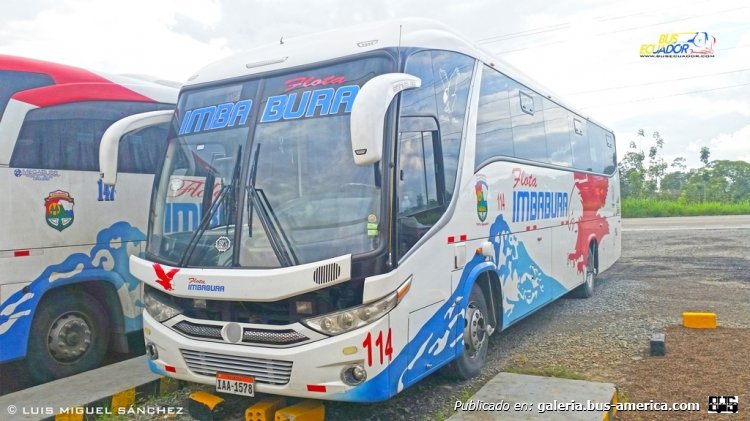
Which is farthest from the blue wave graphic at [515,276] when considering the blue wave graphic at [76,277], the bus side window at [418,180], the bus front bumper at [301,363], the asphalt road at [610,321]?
the blue wave graphic at [76,277]

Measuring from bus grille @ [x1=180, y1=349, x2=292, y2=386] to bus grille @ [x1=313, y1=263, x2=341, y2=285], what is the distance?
25.8 inches

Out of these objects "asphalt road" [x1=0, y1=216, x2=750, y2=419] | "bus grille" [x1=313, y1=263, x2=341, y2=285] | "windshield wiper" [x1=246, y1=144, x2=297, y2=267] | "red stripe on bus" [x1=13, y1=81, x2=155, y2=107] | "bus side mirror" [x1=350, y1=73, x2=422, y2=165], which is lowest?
"asphalt road" [x1=0, y1=216, x2=750, y2=419]

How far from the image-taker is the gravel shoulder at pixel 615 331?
5320 mm

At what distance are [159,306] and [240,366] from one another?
0.98 meters

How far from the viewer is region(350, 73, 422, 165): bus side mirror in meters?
3.78

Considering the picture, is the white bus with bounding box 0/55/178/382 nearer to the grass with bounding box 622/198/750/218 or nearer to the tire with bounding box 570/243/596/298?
the tire with bounding box 570/243/596/298

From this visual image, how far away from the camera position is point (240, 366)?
442 cm

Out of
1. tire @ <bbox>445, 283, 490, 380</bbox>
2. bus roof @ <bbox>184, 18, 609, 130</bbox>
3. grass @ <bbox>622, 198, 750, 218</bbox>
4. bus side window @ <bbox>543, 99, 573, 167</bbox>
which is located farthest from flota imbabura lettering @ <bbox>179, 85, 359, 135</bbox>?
grass @ <bbox>622, 198, 750, 218</bbox>

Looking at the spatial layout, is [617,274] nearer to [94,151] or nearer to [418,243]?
[418,243]

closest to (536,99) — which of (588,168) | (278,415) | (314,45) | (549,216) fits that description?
(549,216)

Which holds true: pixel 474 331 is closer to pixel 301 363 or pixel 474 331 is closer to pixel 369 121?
pixel 301 363

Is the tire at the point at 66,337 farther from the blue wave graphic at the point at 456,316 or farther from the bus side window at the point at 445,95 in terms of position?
the bus side window at the point at 445,95

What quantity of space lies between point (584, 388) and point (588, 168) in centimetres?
665

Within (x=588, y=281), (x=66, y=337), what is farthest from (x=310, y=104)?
(x=588, y=281)
